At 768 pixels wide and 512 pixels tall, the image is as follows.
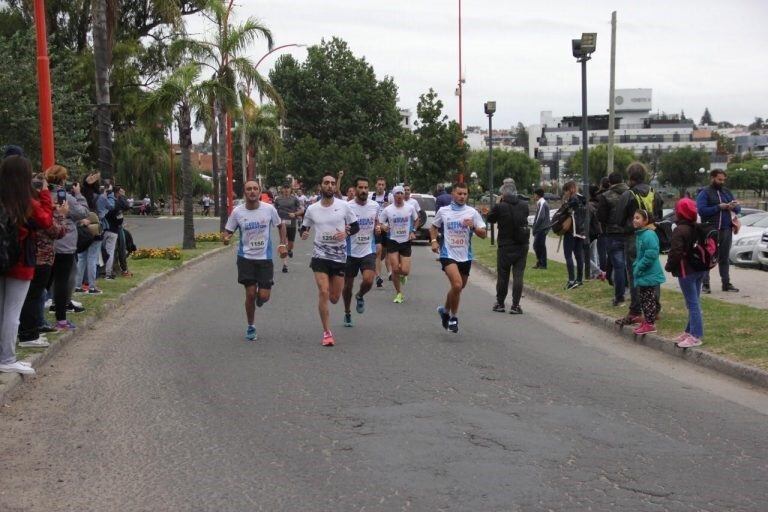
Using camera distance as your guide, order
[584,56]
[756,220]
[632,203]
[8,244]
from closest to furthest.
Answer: [8,244] < [632,203] < [584,56] < [756,220]

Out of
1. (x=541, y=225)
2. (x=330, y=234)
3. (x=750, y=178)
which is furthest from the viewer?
(x=750, y=178)

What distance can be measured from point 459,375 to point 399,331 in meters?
3.07

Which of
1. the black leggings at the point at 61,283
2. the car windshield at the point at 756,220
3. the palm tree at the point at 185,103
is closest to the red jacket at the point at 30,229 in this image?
the black leggings at the point at 61,283

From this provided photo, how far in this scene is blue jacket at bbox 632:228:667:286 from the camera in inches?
430

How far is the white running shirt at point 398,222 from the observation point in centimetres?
1491

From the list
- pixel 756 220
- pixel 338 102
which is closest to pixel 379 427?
pixel 756 220

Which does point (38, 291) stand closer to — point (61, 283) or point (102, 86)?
point (61, 283)

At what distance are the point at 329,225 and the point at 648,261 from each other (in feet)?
12.2

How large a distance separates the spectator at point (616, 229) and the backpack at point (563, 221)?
244 centimetres

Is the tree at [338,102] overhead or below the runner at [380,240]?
overhead

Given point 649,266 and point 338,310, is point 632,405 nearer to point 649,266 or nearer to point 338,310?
point 649,266

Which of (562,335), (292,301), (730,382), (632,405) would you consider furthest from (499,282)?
(632,405)

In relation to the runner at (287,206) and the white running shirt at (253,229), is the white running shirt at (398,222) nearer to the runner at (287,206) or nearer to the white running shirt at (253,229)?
the white running shirt at (253,229)

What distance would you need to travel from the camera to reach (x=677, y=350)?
10.3 metres
